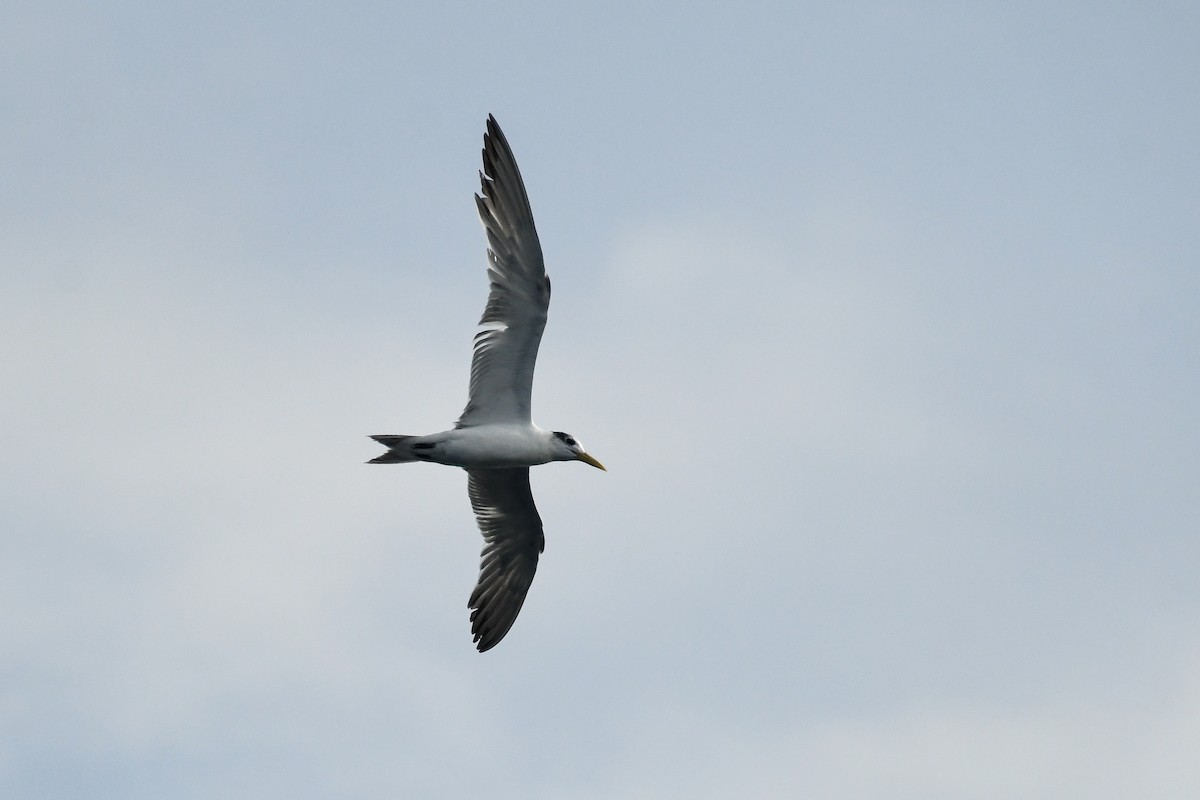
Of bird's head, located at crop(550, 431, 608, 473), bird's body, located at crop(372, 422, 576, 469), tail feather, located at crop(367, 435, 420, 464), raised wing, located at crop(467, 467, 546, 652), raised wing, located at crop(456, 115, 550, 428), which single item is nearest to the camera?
raised wing, located at crop(456, 115, 550, 428)

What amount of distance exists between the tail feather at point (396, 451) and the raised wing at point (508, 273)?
166 centimetres

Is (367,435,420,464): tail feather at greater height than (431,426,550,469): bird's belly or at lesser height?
lesser

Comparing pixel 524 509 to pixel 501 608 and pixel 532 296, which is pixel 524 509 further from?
pixel 532 296

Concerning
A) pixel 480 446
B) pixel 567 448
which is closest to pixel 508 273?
pixel 480 446

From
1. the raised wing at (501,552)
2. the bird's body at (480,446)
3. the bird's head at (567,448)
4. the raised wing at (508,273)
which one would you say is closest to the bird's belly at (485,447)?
the bird's body at (480,446)

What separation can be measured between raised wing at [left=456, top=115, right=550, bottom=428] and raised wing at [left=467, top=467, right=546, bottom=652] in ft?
12.8

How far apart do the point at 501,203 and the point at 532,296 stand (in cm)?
157

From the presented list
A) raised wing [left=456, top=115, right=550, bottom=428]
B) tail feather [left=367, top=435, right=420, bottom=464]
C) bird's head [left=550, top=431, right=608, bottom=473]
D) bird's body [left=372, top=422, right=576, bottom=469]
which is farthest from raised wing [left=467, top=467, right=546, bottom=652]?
raised wing [left=456, top=115, right=550, bottom=428]

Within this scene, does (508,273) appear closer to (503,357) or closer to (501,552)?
(503,357)

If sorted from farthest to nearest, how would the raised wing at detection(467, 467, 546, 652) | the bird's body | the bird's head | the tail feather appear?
the raised wing at detection(467, 467, 546, 652), the bird's head, the bird's body, the tail feather

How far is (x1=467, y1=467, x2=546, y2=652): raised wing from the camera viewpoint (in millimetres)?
25953

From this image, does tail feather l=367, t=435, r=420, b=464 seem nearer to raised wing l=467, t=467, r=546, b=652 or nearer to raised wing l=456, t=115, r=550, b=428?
raised wing l=456, t=115, r=550, b=428

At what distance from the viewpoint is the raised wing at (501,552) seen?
1022 inches

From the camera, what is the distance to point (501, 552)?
26.3 metres
